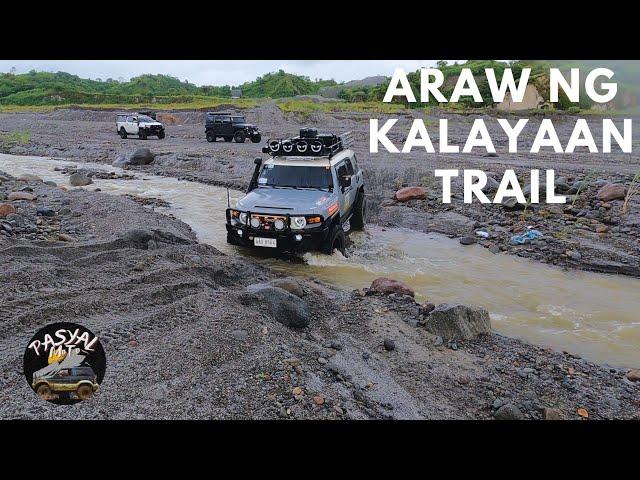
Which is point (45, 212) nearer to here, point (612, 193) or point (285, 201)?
point (285, 201)

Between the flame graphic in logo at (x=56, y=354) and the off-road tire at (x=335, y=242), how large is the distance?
Result: 581 centimetres

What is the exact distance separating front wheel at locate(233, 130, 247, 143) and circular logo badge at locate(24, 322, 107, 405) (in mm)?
23989

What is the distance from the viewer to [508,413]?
4.44 meters

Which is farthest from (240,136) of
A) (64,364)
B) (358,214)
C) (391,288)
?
(64,364)

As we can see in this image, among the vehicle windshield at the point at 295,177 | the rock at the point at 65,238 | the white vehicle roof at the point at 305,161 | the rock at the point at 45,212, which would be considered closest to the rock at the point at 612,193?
the white vehicle roof at the point at 305,161

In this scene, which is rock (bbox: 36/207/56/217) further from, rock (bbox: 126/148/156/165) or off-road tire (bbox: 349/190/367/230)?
rock (bbox: 126/148/156/165)

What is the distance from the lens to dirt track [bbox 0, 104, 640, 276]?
10.5 m

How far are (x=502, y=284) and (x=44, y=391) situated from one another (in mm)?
7384

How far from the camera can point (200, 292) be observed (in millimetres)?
6562

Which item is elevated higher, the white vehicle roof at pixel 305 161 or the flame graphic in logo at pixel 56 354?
the white vehicle roof at pixel 305 161

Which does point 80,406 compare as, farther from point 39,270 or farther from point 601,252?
point 601,252

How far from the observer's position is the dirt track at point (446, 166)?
10.5m

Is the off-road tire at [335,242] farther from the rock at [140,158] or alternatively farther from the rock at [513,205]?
the rock at [140,158]

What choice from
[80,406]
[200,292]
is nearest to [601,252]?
[200,292]
